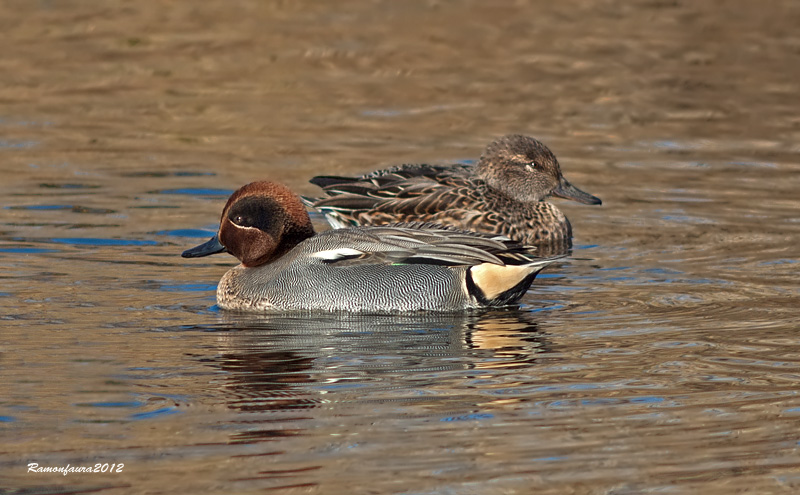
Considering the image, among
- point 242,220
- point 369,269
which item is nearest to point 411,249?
point 369,269

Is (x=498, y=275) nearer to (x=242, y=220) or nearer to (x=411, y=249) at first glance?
(x=411, y=249)

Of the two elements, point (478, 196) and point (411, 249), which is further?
point (478, 196)

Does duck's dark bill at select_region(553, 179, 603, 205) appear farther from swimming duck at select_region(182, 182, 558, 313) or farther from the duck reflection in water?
the duck reflection in water

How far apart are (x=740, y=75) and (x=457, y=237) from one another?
27.1 ft

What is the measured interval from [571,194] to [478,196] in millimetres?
842

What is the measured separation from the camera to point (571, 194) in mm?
10711

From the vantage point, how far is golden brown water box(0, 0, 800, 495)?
Result: 5488mm

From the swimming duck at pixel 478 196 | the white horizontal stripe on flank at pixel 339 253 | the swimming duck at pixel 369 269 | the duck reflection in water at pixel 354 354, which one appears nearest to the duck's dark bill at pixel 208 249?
the swimming duck at pixel 369 269

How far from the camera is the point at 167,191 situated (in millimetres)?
11383

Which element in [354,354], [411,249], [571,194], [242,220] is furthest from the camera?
[571,194]

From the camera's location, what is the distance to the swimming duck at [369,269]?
26.5 ft

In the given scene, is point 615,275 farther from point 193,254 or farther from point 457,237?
point 193,254

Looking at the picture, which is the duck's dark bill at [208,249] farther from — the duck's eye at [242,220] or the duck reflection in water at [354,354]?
the duck reflection in water at [354,354]

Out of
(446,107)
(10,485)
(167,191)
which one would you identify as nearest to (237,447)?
(10,485)
